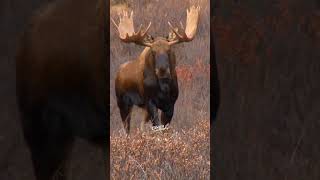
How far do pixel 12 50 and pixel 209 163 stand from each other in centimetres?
182

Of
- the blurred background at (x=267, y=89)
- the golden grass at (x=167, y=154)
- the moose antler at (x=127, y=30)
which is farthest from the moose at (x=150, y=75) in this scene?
the blurred background at (x=267, y=89)

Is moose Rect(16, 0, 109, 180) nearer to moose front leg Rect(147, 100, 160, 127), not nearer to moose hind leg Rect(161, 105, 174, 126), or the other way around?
moose front leg Rect(147, 100, 160, 127)

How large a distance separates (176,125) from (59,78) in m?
1.02

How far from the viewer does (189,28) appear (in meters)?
5.12

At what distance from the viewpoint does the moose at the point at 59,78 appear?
497 centimetres

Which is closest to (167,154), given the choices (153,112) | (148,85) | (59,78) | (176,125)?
(176,125)

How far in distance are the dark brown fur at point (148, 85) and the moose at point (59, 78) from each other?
0.22 metres

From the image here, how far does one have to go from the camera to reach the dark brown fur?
5.09 metres

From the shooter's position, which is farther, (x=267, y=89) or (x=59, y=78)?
(x=267, y=89)

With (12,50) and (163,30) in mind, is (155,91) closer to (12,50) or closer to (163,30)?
(163,30)

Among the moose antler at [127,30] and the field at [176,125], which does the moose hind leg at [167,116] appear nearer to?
the field at [176,125]

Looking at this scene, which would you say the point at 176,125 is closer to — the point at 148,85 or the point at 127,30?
the point at 148,85

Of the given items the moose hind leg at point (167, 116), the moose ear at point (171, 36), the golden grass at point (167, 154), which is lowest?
the golden grass at point (167, 154)

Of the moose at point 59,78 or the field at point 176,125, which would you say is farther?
the field at point 176,125
